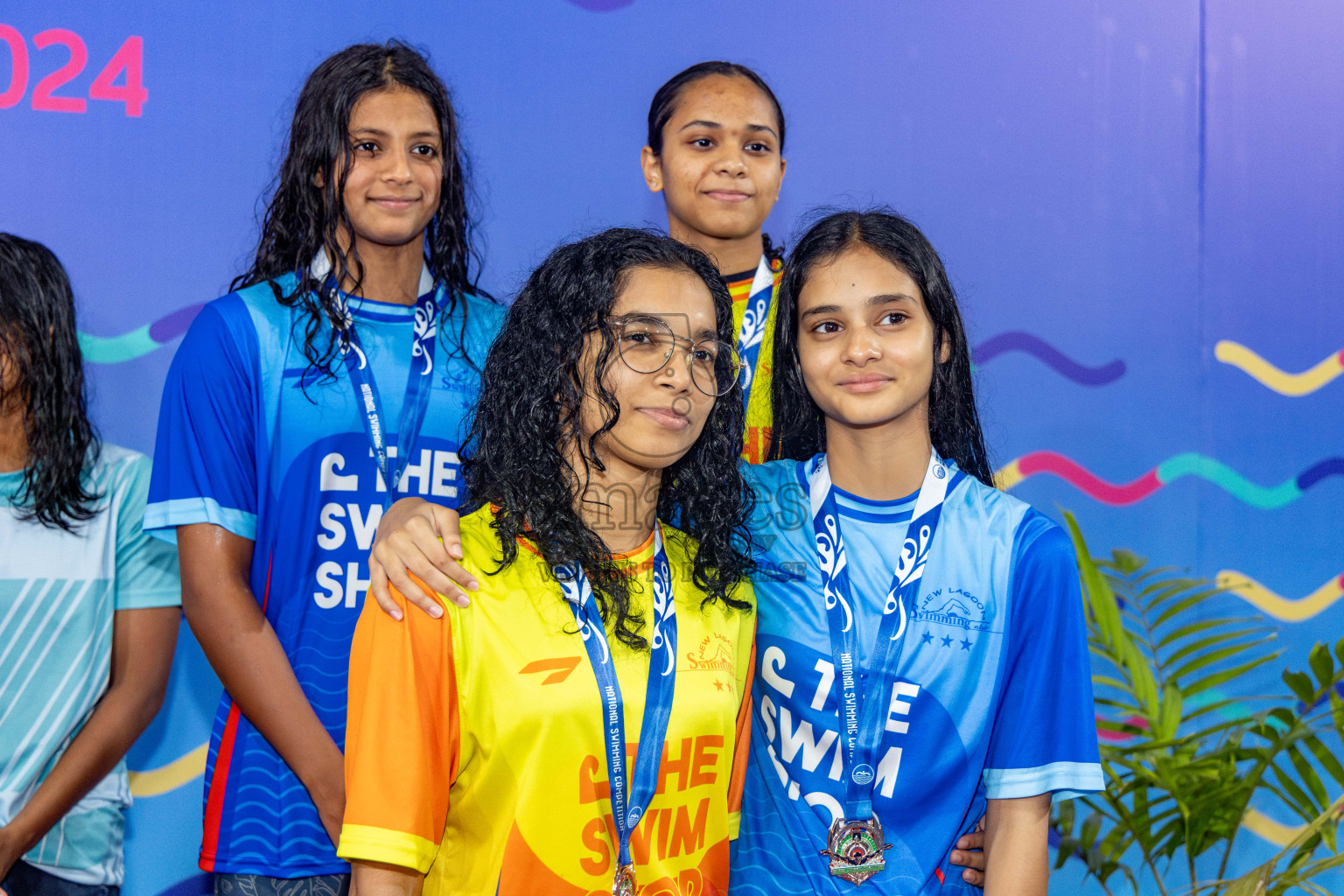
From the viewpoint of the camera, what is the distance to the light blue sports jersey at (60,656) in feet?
6.89

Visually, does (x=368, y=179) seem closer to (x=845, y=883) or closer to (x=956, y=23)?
(x=845, y=883)

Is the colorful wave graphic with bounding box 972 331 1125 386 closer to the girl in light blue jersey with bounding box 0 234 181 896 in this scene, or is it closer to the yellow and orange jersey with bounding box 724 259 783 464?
the yellow and orange jersey with bounding box 724 259 783 464

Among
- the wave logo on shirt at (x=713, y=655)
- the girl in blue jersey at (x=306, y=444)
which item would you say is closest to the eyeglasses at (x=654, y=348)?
the wave logo on shirt at (x=713, y=655)

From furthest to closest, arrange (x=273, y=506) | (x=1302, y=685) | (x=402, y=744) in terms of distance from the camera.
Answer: (x=1302, y=685) → (x=273, y=506) → (x=402, y=744)

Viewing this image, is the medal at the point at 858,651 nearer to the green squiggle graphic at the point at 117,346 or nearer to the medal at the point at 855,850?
the medal at the point at 855,850

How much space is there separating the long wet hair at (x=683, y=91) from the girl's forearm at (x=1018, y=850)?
4.50 feet

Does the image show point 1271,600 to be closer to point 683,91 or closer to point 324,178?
point 683,91

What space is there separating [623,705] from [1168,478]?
2.88 meters

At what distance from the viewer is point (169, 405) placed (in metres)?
1.98

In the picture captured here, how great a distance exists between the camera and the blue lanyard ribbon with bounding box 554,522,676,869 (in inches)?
58.2

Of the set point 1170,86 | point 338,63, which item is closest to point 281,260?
point 338,63

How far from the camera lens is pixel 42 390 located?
219cm

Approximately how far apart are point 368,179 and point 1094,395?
2610 mm

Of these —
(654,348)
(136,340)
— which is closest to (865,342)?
(654,348)
